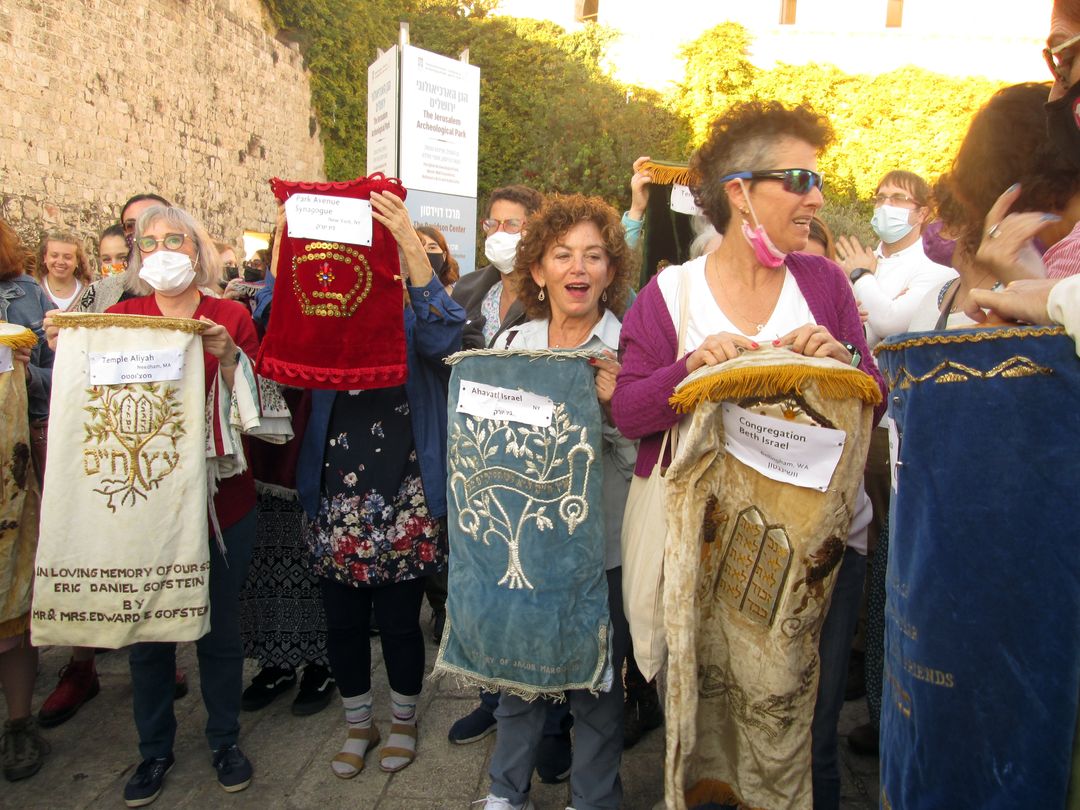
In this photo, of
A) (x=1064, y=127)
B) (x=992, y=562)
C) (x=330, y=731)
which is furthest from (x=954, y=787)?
(x=330, y=731)

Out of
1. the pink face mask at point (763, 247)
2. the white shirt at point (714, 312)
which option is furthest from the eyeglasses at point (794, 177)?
the white shirt at point (714, 312)

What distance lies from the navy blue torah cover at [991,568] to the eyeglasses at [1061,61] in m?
0.68

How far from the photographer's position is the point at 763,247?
226 centimetres

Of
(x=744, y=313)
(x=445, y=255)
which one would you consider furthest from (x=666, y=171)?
(x=744, y=313)

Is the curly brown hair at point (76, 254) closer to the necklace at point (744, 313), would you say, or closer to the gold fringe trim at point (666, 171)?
the gold fringe trim at point (666, 171)

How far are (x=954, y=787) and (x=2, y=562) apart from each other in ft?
11.0

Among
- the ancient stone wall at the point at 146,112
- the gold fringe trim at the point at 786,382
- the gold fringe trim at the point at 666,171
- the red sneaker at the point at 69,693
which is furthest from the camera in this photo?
the ancient stone wall at the point at 146,112

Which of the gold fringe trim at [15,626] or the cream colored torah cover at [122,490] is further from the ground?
the cream colored torah cover at [122,490]

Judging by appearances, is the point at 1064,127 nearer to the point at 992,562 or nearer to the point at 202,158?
the point at 992,562

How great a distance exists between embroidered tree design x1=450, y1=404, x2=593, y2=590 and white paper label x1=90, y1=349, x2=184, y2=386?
1135 millimetres

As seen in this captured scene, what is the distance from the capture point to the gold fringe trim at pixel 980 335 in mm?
1321

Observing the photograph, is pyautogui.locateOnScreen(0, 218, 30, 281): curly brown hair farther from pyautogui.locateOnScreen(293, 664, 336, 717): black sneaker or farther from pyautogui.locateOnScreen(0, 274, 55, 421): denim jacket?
pyautogui.locateOnScreen(293, 664, 336, 717): black sneaker

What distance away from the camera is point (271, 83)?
637 inches

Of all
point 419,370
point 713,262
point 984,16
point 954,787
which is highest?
point 984,16
